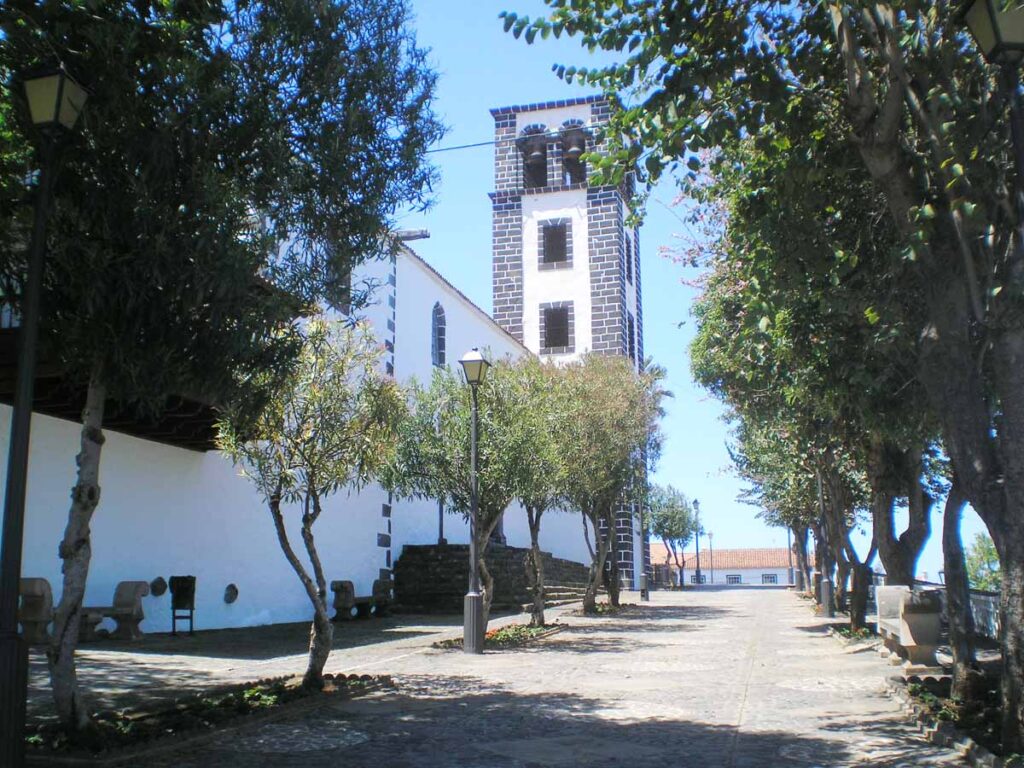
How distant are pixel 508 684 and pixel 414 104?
6895 millimetres

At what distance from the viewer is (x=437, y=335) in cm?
2838

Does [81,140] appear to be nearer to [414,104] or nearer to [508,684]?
[414,104]

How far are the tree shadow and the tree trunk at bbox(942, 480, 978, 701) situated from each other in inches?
67.2

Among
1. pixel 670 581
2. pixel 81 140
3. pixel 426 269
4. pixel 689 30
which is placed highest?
pixel 426 269

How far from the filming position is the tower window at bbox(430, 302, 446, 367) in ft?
91.0

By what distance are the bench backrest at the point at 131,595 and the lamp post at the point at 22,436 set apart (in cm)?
908

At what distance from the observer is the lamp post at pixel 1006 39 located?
5953mm

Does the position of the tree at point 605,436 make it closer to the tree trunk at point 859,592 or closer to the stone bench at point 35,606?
the tree trunk at point 859,592

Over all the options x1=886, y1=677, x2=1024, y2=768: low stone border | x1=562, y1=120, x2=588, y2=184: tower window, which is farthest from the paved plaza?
x1=562, y1=120, x2=588, y2=184: tower window

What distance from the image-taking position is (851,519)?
29953 millimetres

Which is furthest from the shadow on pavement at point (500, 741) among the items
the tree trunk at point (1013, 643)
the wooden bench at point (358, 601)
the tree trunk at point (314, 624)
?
the wooden bench at point (358, 601)

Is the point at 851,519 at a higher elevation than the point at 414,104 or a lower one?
lower

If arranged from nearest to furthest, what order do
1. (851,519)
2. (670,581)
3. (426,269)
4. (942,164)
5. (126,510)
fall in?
1. (942,164)
2. (126,510)
3. (426,269)
4. (851,519)
5. (670,581)

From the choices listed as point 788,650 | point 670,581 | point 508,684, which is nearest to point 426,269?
point 788,650
